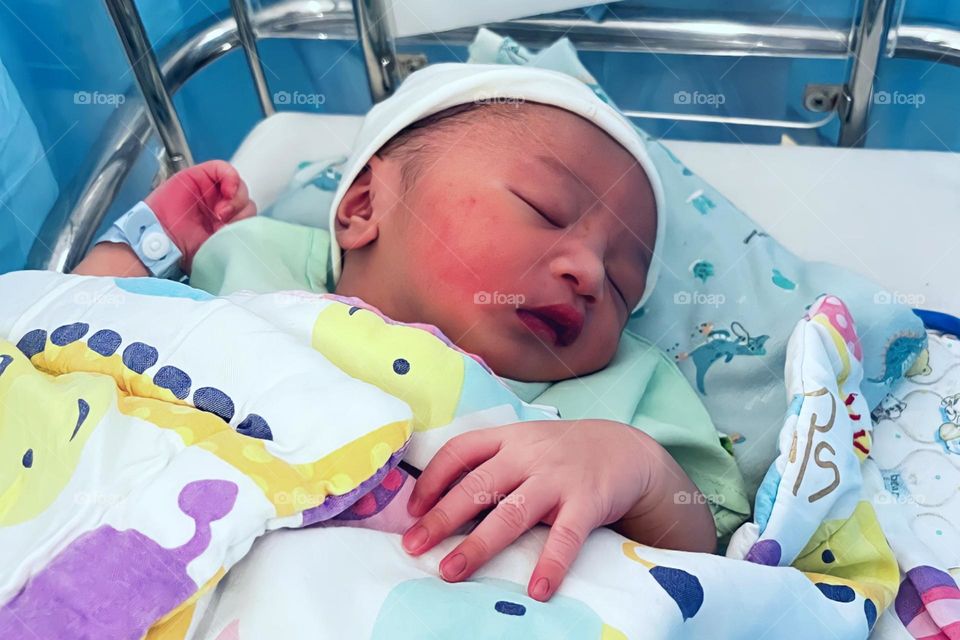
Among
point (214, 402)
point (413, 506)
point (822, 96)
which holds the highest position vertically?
point (214, 402)

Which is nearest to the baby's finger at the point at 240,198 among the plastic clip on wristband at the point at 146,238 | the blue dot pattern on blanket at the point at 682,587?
the plastic clip on wristband at the point at 146,238

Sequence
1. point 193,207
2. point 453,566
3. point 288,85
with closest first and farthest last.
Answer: point 453,566 → point 193,207 → point 288,85

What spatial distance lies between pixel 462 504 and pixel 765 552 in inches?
12.6

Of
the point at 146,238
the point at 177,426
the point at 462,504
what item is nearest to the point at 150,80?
the point at 146,238

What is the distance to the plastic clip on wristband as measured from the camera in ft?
3.95

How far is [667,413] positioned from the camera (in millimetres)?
1089

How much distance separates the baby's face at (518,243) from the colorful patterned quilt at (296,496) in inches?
3.6

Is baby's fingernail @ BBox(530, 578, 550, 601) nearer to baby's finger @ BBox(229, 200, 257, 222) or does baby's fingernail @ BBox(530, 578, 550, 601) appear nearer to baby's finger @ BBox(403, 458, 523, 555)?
baby's finger @ BBox(403, 458, 523, 555)

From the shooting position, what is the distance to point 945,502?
103cm

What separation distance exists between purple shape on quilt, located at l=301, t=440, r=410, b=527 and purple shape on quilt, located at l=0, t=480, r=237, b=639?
0.08 meters

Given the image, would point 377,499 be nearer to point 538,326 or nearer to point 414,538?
point 414,538

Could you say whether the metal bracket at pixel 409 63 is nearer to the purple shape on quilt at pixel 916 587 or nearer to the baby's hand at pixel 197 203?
the baby's hand at pixel 197 203

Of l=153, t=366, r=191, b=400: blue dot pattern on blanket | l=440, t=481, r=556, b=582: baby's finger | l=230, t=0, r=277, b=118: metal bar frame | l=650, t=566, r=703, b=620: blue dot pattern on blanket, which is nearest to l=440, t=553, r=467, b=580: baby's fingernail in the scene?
l=440, t=481, r=556, b=582: baby's finger

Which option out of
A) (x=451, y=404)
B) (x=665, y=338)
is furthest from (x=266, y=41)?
(x=451, y=404)
